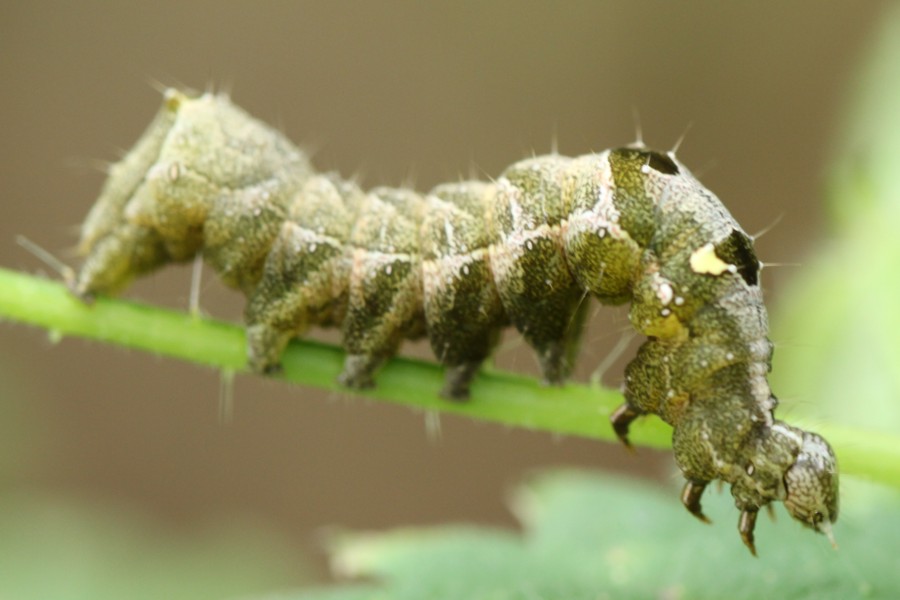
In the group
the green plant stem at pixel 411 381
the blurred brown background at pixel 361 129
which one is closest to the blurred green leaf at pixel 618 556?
the green plant stem at pixel 411 381

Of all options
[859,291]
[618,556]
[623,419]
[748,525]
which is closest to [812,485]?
[748,525]

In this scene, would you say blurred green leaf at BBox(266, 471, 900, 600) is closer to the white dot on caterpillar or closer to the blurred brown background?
the white dot on caterpillar

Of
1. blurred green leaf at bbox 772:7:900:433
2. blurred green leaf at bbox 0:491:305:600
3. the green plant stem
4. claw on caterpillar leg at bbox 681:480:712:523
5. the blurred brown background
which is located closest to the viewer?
claw on caterpillar leg at bbox 681:480:712:523

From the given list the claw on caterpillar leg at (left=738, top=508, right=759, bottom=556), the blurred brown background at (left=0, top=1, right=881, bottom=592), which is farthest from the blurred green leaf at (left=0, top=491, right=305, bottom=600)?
the claw on caterpillar leg at (left=738, top=508, right=759, bottom=556)

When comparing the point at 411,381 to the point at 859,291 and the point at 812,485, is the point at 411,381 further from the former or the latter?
the point at 859,291

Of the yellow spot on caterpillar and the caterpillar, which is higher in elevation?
the yellow spot on caterpillar
